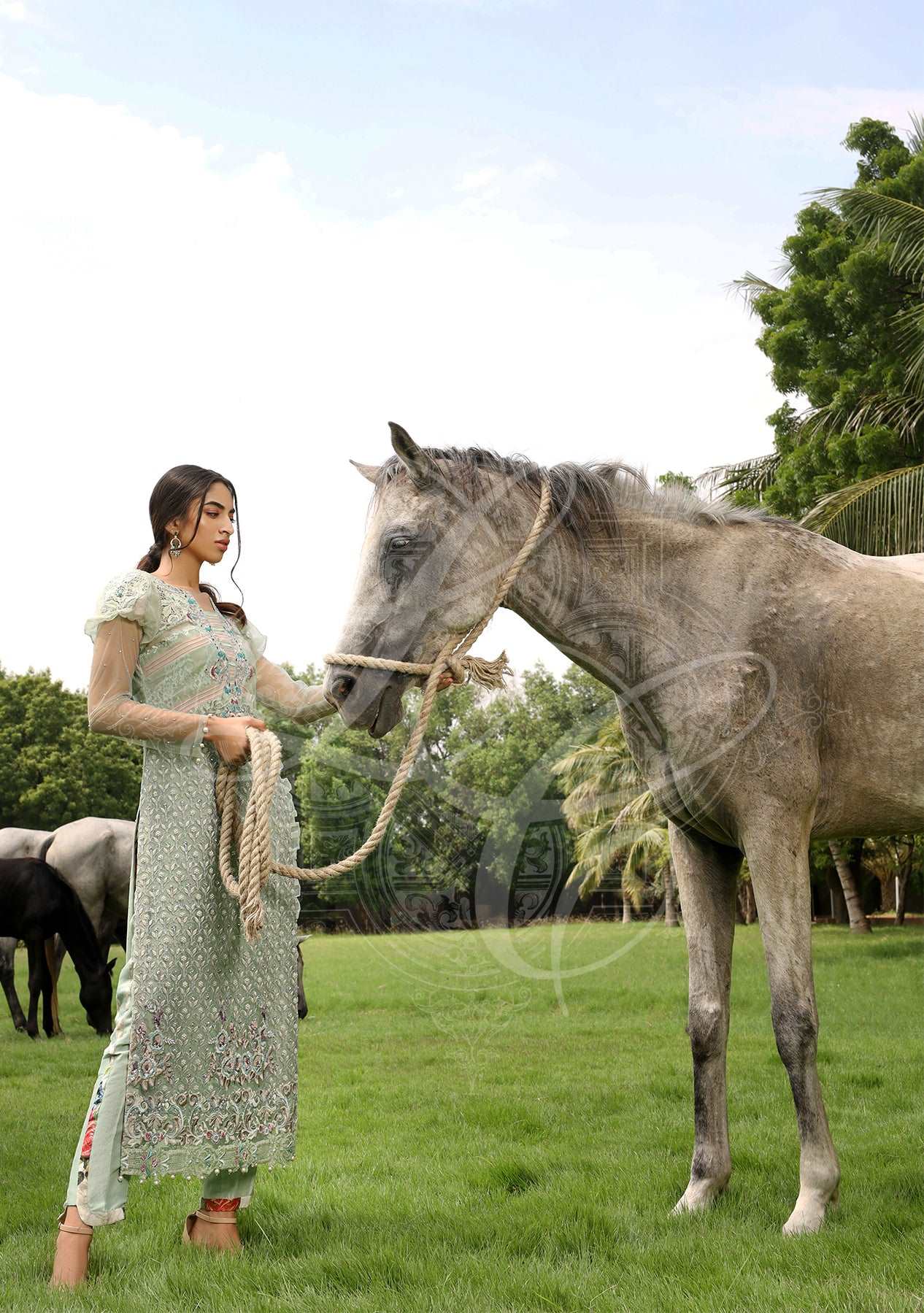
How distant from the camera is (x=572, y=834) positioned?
187 inches

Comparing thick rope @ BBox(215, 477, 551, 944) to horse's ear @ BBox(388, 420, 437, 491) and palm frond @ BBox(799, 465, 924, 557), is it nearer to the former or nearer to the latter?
horse's ear @ BBox(388, 420, 437, 491)

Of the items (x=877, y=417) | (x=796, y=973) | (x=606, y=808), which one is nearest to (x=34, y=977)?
(x=606, y=808)

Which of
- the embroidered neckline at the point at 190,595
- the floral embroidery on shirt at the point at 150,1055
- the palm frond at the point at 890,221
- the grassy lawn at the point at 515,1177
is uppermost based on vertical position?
the palm frond at the point at 890,221

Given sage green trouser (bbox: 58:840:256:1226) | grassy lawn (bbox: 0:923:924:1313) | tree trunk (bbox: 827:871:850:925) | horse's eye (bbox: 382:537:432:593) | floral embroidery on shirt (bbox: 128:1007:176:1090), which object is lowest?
tree trunk (bbox: 827:871:850:925)

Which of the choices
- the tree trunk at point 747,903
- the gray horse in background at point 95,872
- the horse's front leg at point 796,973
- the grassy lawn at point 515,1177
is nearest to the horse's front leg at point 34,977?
the grassy lawn at point 515,1177

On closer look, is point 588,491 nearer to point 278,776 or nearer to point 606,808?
point 278,776

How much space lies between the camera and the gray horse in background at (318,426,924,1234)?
2.94 m

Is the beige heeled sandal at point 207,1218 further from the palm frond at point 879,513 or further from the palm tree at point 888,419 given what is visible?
Result: the palm frond at point 879,513

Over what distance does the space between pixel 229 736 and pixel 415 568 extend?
0.67 meters

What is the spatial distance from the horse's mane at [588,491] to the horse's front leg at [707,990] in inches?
38.4

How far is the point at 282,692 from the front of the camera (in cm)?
325

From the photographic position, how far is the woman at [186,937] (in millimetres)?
2666

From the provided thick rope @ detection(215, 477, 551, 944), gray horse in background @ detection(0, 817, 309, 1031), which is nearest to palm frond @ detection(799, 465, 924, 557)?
gray horse in background @ detection(0, 817, 309, 1031)

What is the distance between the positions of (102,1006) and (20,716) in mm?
24240
